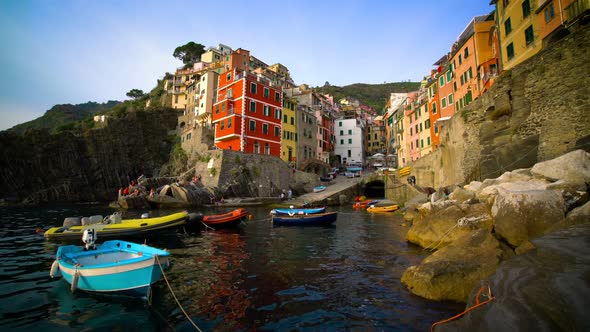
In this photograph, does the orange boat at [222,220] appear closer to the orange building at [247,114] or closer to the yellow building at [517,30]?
the orange building at [247,114]

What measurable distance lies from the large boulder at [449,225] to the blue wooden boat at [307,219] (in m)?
7.96

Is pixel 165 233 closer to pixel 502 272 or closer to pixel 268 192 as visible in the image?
pixel 502 272

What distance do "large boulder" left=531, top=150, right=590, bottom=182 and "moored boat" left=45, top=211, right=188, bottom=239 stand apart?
59.4 ft

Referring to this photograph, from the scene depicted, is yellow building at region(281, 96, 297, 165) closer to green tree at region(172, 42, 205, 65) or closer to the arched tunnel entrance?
the arched tunnel entrance

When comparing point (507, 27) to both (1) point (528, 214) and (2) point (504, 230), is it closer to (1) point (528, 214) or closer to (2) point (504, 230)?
(1) point (528, 214)

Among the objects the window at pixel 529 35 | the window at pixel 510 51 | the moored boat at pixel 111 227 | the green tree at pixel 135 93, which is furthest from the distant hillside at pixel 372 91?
the moored boat at pixel 111 227

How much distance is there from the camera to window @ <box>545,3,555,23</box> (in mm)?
18719

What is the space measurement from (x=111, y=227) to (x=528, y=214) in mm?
18385

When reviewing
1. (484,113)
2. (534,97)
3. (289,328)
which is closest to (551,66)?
(534,97)

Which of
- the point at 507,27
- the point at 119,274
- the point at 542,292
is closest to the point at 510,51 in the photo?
the point at 507,27

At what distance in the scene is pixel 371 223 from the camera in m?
22.4

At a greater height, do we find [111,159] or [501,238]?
[111,159]

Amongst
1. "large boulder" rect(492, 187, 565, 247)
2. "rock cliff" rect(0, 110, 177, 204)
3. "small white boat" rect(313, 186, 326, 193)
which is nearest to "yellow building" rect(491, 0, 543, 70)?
"large boulder" rect(492, 187, 565, 247)

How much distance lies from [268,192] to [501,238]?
3520 centimetres
